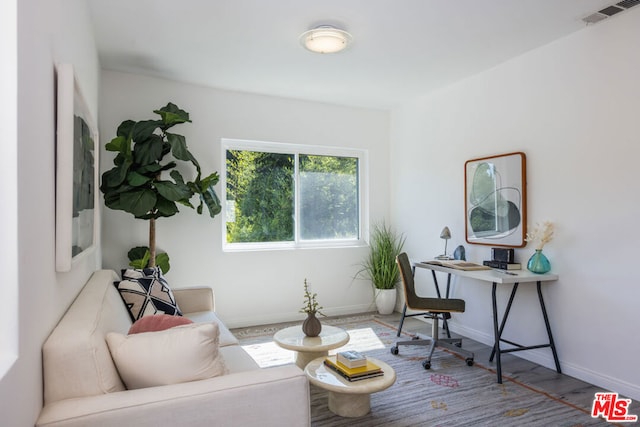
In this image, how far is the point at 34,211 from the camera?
1232 millimetres

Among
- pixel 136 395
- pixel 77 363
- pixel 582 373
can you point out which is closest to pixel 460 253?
pixel 582 373

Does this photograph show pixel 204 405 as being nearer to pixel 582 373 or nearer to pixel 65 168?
pixel 65 168

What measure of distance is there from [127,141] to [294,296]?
2.48 metres

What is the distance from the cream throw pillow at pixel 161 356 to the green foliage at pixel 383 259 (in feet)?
12.0

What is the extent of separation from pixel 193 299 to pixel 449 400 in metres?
2.06

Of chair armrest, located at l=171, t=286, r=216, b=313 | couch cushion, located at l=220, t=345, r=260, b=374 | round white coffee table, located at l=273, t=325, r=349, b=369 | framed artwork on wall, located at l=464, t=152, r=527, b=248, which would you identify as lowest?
round white coffee table, located at l=273, t=325, r=349, b=369

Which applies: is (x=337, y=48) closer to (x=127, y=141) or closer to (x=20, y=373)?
(x=127, y=141)

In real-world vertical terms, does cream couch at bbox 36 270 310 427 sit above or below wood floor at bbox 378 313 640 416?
above

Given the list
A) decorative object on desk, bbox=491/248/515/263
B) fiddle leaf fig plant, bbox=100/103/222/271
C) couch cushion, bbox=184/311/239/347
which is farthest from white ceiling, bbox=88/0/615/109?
couch cushion, bbox=184/311/239/347

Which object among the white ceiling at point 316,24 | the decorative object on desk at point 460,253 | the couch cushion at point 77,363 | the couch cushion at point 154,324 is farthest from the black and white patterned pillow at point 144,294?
the decorative object on desk at point 460,253

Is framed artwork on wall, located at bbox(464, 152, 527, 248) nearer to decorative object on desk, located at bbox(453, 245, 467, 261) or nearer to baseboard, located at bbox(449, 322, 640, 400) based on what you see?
decorative object on desk, located at bbox(453, 245, 467, 261)

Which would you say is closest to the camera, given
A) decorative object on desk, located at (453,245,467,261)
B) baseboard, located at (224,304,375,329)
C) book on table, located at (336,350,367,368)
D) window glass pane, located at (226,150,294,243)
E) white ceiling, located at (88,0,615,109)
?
book on table, located at (336,350,367,368)

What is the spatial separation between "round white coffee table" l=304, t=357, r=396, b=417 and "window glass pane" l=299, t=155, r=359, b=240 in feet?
8.33

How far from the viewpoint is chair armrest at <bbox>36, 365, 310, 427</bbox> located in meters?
1.27
